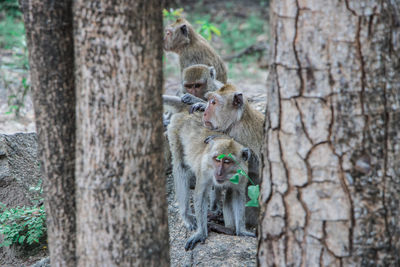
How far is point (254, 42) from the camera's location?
48.5 feet

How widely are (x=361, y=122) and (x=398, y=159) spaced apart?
1.13 feet

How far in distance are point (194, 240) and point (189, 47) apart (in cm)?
360

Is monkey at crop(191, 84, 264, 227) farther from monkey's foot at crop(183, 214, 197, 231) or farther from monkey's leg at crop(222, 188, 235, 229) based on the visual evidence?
monkey's foot at crop(183, 214, 197, 231)

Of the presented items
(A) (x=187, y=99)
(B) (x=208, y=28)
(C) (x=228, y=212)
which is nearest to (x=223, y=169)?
(C) (x=228, y=212)

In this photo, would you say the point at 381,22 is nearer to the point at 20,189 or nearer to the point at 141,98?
the point at 141,98

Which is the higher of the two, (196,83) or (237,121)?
(196,83)

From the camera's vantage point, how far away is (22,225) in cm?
532

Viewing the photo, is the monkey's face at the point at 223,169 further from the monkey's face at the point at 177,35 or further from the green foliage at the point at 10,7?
the green foliage at the point at 10,7

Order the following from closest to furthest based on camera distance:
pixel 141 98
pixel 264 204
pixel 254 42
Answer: pixel 141 98 → pixel 264 204 → pixel 254 42

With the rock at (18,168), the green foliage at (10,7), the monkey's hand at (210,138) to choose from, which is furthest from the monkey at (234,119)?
the green foliage at (10,7)

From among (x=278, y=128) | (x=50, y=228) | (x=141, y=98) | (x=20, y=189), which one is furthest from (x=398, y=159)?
(x=20, y=189)

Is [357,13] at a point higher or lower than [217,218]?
higher

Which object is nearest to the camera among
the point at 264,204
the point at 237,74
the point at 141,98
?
the point at 141,98

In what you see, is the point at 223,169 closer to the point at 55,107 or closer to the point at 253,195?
the point at 253,195
